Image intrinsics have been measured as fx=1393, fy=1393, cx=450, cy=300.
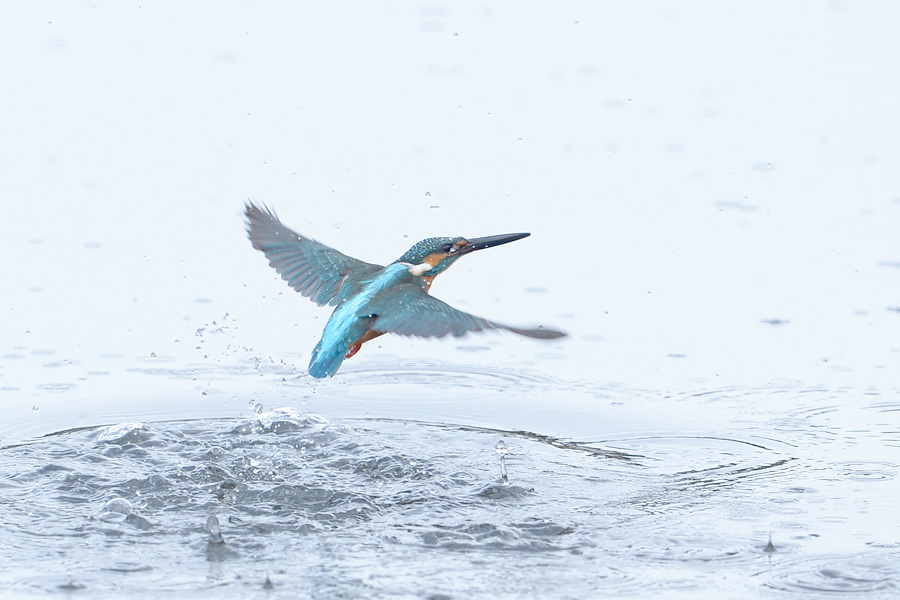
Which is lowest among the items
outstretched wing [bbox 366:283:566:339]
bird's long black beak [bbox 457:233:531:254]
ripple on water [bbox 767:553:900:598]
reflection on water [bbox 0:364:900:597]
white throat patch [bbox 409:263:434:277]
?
ripple on water [bbox 767:553:900:598]

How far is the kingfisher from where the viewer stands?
482 cm

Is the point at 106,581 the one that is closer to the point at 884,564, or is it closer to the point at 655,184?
the point at 884,564

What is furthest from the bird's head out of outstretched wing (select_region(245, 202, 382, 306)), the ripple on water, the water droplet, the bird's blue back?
the ripple on water

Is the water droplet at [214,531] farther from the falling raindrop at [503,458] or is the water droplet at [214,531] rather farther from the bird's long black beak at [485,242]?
the bird's long black beak at [485,242]

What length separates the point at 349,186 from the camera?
25.8ft

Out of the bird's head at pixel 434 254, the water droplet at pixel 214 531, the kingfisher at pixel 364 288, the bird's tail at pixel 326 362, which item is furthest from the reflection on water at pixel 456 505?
the bird's head at pixel 434 254

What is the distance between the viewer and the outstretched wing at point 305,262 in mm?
5613

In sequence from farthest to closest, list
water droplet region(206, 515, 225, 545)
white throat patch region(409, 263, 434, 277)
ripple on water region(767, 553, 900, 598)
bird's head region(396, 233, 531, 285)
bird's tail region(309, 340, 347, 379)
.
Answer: bird's head region(396, 233, 531, 285), white throat patch region(409, 263, 434, 277), bird's tail region(309, 340, 347, 379), water droplet region(206, 515, 225, 545), ripple on water region(767, 553, 900, 598)

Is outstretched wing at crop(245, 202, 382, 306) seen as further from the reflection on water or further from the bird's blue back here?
the reflection on water

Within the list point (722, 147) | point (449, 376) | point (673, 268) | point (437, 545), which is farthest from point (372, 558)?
point (722, 147)

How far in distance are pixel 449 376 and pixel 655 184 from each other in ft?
7.30

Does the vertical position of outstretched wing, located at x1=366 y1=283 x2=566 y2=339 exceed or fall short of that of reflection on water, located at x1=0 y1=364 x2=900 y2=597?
it exceeds it

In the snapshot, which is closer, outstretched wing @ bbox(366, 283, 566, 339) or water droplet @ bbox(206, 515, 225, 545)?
water droplet @ bbox(206, 515, 225, 545)

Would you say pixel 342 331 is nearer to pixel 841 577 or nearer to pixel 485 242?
pixel 485 242
